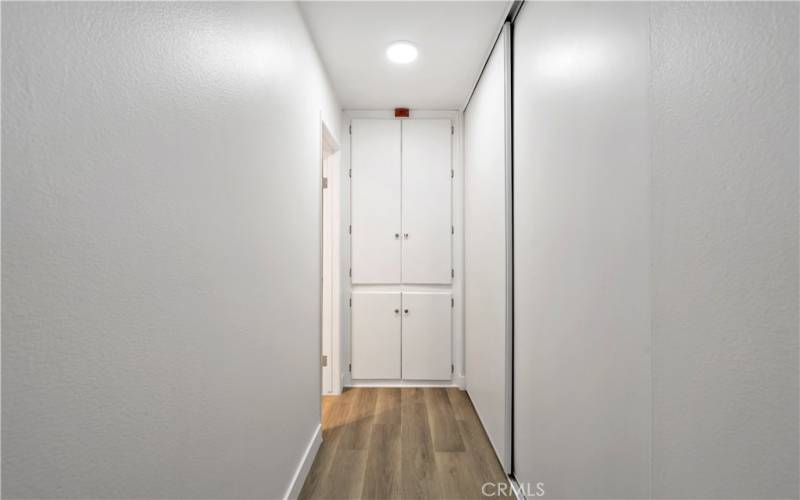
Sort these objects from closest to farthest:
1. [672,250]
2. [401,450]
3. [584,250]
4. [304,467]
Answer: [672,250] < [584,250] < [304,467] < [401,450]

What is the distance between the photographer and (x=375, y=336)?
3.16 metres

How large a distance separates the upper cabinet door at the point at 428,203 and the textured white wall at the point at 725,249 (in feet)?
7.73

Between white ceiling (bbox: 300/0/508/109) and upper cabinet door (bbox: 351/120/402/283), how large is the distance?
311mm

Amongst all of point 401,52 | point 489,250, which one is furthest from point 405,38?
point 489,250

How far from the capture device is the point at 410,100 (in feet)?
9.77

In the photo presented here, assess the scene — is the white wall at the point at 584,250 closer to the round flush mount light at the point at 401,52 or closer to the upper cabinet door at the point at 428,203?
the round flush mount light at the point at 401,52

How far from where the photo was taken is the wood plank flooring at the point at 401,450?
1835mm

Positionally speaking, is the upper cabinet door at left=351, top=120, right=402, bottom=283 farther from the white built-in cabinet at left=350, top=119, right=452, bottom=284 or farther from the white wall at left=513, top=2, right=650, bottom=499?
the white wall at left=513, top=2, right=650, bottom=499

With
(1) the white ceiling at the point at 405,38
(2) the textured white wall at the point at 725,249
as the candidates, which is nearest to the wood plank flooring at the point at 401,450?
(2) the textured white wall at the point at 725,249

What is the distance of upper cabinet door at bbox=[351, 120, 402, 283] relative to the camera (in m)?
3.14

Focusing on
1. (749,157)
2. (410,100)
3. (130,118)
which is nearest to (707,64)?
(749,157)

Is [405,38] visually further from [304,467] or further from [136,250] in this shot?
[304,467]

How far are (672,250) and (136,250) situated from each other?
1068 millimetres

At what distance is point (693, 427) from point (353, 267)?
8.66ft
